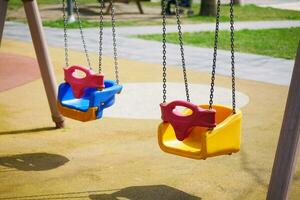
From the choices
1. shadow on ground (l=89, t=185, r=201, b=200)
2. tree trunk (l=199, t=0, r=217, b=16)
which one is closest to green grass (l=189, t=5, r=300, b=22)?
tree trunk (l=199, t=0, r=217, b=16)

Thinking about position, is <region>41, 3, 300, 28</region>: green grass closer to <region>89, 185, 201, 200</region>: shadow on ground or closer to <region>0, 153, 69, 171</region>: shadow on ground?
<region>0, 153, 69, 171</region>: shadow on ground

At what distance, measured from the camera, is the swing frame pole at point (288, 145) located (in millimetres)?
3232

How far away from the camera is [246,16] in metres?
19.0

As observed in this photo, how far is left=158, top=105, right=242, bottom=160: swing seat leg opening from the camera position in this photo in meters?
3.52

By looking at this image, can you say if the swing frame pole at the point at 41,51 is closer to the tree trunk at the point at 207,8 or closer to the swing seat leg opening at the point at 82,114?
the swing seat leg opening at the point at 82,114

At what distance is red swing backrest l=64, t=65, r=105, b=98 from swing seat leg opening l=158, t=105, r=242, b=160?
98 centimetres

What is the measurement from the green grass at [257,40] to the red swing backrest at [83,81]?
22.9 feet

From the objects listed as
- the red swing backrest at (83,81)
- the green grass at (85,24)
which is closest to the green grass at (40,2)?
the green grass at (85,24)

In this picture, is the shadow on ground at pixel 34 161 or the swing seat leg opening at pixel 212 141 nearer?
the swing seat leg opening at pixel 212 141

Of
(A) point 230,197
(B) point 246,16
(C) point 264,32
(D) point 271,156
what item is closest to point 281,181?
(A) point 230,197

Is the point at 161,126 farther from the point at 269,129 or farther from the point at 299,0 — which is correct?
the point at 299,0

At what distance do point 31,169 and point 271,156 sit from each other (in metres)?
2.46

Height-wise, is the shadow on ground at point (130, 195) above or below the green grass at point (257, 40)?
above

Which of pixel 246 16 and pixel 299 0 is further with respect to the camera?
pixel 299 0
